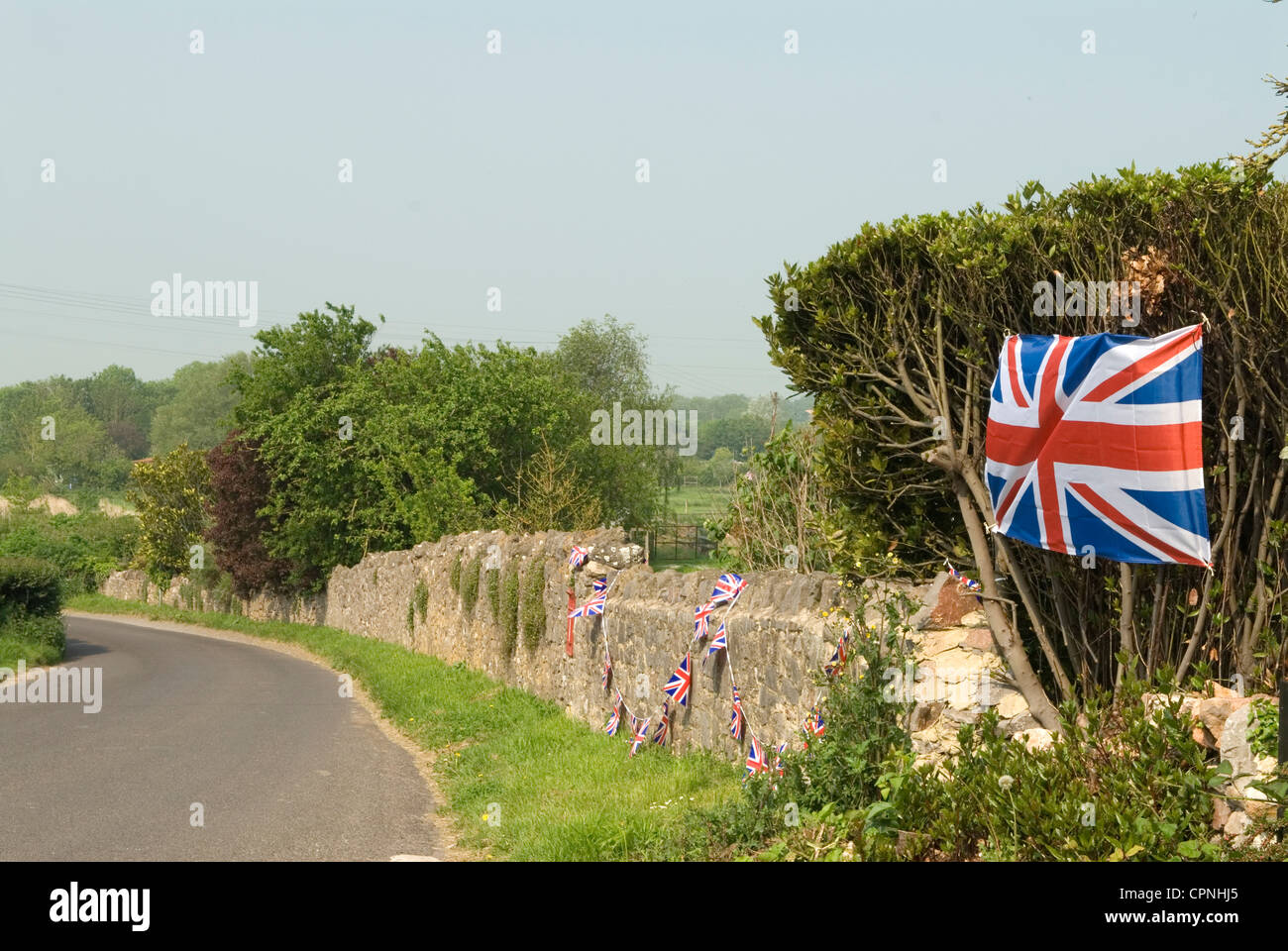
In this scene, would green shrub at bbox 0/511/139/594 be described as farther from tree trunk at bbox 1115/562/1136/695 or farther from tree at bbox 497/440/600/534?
tree trunk at bbox 1115/562/1136/695

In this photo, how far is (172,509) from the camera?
48.4 metres

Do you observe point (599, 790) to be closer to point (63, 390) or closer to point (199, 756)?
point (199, 756)

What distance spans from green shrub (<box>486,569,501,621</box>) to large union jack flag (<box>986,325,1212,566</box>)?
38.4 feet

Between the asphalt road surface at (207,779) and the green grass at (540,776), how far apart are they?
0.51 m

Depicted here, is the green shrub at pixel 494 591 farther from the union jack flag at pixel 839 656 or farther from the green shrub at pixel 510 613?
the union jack flag at pixel 839 656

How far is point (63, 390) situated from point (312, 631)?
Result: 462 ft

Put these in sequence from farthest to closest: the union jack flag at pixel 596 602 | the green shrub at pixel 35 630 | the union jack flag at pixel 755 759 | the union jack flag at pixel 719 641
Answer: the green shrub at pixel 35 630 → the union jack flag at pixel 596 602 → the union jack flag at pixel 719 641 → the union jack flag at pixel 755 759

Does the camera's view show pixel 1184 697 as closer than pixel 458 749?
Yes

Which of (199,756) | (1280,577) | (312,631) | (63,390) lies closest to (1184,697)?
(1280,577)

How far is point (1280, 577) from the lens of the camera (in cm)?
662

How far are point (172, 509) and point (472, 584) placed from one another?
32.9 meters

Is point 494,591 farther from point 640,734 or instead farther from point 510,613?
point 640,734

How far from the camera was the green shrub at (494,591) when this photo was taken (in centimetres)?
1820
